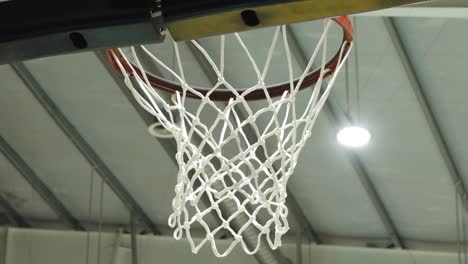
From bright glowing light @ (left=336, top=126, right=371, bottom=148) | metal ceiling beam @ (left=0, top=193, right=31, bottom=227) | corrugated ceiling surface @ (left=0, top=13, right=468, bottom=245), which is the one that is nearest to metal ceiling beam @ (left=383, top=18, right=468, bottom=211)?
corrugated ceiling surface @ (left=0, top=13, right=468, bottom=245)

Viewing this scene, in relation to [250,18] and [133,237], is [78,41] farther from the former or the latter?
[133,237]

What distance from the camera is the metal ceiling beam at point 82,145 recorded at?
25.7ft

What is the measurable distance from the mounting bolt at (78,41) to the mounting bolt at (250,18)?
395 millimetres

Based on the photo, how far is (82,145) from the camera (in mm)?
8445

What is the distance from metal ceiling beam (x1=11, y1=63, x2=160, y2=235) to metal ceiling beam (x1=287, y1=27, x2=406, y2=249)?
2.39 meters

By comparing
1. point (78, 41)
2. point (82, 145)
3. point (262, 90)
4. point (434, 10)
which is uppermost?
point (82, 145)

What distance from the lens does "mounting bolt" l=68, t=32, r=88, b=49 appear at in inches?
85.1

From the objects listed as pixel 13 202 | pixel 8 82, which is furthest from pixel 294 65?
pixel 13 202

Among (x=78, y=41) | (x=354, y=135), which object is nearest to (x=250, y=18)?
(x=78, y=41)

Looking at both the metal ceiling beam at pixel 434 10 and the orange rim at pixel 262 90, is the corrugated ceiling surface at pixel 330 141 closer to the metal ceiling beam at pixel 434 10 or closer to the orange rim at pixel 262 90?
the metal ceiling beam at pixel 434 10

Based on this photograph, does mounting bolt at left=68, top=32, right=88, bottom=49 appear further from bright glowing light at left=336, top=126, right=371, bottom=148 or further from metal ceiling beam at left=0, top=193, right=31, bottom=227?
metal ceiling beam at left=0, top=193, right=31, bottom=227

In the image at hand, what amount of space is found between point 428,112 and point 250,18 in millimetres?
5293

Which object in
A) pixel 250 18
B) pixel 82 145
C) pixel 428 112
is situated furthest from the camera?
pixel 82 145

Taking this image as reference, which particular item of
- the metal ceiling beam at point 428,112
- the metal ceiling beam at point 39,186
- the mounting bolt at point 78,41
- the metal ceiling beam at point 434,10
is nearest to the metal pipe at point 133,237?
the metal ceiling beam at point 39,186
